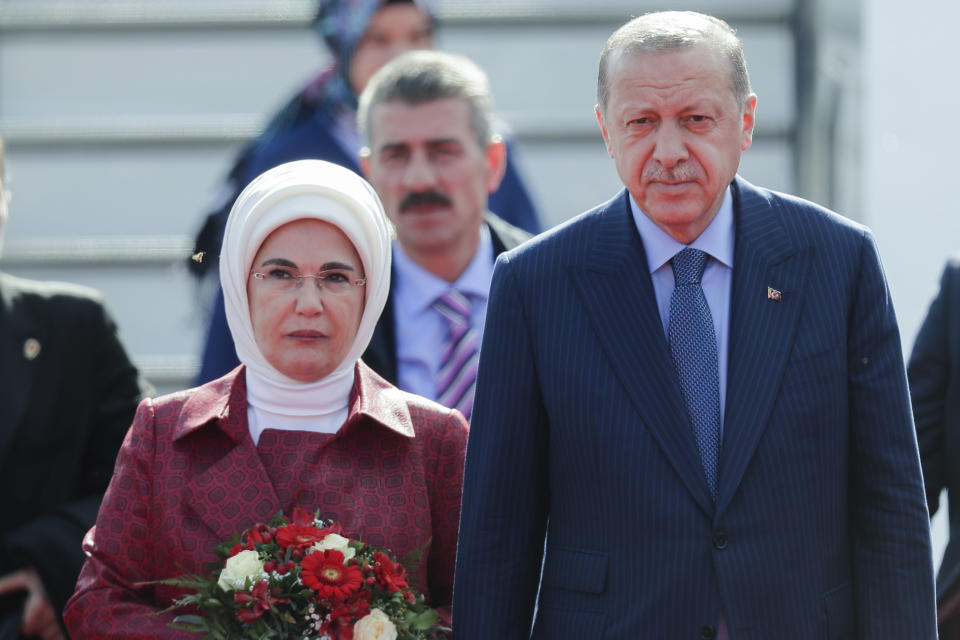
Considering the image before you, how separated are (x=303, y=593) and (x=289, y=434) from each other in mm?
444

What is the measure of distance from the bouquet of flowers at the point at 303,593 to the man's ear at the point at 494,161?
1.64 metres

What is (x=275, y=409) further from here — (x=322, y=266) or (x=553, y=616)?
(x=553, y=616)

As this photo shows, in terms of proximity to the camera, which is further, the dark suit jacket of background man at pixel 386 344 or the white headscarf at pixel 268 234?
the dark suit jacket of background man at pixel 386 344

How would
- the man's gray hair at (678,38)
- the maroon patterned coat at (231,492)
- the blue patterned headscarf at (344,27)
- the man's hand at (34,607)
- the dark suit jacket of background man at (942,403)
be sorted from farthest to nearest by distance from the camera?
the blue patterned headscarf at (344,27) → the dark suit jacket of background man at (942,403) → the man's hand at (34,607) → the maroon patterned coat at (231,492) → the man's gray hair at (678,38)

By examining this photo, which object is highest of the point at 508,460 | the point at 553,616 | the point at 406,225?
the point at 406,225

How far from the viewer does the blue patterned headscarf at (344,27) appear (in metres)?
4.70

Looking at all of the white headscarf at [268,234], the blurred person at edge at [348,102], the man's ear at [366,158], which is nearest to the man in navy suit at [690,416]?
the white headscarf at [268,234]

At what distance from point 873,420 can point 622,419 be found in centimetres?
44

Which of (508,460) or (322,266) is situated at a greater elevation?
(322,266)

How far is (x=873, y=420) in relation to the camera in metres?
2.49

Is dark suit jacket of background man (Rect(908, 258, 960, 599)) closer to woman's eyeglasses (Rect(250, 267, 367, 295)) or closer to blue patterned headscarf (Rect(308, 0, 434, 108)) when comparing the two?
woman's eyeglasses (Rect(250, 267, 367, 295))

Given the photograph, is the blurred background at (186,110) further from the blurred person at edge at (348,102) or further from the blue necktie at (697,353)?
the blue necktie at (697,353)

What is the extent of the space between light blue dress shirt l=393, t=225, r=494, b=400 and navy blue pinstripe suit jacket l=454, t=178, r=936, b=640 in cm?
108

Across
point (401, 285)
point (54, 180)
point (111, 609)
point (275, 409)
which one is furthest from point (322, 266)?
point (54, 180)
